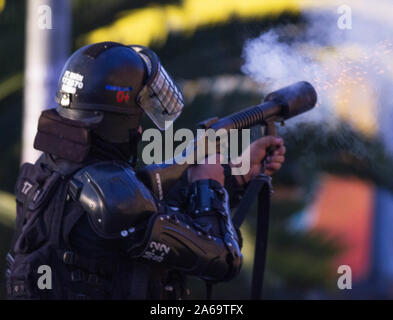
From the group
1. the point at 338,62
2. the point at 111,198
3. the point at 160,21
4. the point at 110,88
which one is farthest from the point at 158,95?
the point at 160,21

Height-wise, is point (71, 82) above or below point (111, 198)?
above

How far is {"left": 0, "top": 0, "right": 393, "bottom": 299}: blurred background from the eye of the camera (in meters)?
4.30

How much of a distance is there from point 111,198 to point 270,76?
170 centimetres

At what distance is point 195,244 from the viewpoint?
9.82 feet

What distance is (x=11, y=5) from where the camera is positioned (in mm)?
7043

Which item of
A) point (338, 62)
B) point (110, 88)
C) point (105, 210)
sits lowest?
point (105, 210)

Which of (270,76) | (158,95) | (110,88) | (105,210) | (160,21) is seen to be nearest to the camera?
(105,210)

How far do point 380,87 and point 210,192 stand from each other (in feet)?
5.03

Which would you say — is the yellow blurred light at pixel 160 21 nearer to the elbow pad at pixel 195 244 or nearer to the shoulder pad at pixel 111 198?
the elbow pad at pixel 195 244

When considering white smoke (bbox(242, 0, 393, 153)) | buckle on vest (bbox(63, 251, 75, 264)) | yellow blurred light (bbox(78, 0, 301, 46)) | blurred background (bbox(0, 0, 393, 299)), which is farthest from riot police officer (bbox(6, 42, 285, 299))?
yellow blurred light (bbox(78, 0, 301, 46))

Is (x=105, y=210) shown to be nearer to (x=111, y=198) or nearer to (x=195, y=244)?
(x=111, y=198)

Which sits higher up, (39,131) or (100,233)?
(39,131)
